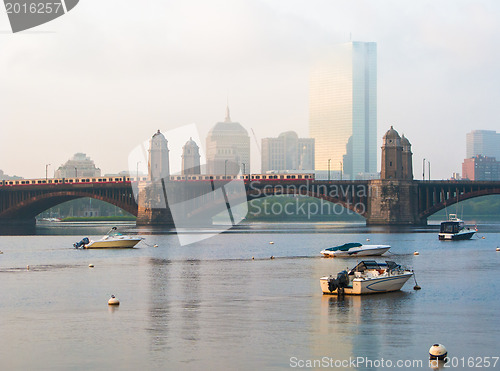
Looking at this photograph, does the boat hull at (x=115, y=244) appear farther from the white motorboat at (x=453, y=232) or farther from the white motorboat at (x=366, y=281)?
the white motorboat at (x=366, y=281)

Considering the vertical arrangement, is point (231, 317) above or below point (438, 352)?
below

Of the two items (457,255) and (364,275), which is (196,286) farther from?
(457,255)

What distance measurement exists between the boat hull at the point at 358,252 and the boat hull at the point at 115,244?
32.7 m

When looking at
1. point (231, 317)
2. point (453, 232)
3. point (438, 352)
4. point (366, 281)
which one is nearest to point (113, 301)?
point (231, 317)

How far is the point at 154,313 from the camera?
54.5 m

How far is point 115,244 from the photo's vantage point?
123m

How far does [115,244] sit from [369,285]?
2655 inches

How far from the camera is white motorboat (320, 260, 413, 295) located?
61.1 meters

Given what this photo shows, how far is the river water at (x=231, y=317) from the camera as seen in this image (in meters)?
41.1

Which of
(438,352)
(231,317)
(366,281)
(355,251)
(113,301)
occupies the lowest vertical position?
(231,317)

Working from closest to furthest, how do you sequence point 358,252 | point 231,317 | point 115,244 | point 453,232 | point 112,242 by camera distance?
point 231,317 → point 358,252 → point 112,242 → point 115,244 → point 453,232

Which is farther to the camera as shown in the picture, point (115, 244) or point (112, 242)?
point (115, 244)

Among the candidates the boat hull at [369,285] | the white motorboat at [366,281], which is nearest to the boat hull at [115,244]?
the white motorboat at [366,281]

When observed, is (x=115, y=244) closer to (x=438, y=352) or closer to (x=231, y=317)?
(x=231, y=317)
